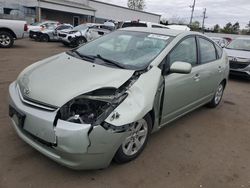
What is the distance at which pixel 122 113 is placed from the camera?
2605 millimetres

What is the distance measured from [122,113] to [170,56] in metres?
1.32

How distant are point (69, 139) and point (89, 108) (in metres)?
0.40

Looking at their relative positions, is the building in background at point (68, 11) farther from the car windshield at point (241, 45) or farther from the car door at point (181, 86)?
the car door at point (181, 86)

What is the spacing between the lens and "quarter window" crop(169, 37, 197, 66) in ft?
11.8

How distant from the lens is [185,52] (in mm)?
3900

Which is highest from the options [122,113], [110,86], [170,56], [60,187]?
[170,56]

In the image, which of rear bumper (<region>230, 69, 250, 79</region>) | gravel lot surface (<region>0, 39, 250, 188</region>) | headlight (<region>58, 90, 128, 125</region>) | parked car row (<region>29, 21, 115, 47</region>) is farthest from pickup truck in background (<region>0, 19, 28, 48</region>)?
headlight (<region>58, 90, 128, 125</region>)

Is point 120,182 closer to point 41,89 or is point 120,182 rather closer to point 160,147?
point 160,147

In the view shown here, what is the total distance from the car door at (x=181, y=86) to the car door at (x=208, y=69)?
175mm

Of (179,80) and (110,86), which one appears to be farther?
(179,80)

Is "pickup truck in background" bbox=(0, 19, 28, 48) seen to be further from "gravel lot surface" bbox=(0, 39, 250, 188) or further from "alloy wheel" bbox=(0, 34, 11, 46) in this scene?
"gravel lot surface" bbox=(0, 39, 250, 188)

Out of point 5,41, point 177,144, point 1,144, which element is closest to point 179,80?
point 177,144

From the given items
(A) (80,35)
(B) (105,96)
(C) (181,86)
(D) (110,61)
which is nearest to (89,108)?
(B) (105,96)

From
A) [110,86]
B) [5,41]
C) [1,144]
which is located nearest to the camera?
[110,86]
